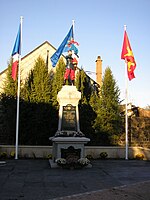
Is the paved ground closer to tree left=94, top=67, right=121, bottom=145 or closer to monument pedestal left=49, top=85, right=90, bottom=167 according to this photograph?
monument pedestal left=49, top=85, right=90, bottom=167

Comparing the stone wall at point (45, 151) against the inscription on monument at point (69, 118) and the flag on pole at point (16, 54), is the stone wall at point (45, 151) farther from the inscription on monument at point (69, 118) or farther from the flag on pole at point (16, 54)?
the flag on pole at point (16, 54)

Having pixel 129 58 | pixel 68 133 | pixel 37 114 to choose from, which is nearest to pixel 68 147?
pixel 68 133

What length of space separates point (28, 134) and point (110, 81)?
26.0 ft

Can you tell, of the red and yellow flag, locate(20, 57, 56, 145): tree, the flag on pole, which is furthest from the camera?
locate(20, 57, 56, 145): tree

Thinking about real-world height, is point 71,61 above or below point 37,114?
above

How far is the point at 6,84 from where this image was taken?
80.1 ft

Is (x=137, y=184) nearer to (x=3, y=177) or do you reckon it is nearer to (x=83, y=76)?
(x=3, y=177)

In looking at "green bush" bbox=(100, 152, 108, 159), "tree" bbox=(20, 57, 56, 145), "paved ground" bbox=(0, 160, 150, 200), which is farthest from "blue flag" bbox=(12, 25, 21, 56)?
"paved ground" bbox=(0, 160, 150, 200)

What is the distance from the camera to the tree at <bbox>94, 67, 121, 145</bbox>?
77.7 feet

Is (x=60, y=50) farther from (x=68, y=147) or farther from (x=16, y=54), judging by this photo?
(x=68, y=147)

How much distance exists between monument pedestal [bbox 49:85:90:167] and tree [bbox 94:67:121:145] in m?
7.15

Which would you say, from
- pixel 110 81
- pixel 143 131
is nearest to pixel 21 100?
pixel 110 81

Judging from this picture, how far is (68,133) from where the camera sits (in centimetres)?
1602

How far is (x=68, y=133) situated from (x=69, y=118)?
3.92ft
